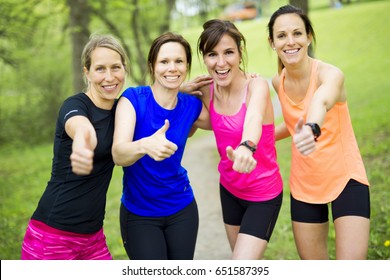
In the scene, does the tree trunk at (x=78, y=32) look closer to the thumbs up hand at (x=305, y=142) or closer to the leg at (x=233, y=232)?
the leg at (x=233, y=232)

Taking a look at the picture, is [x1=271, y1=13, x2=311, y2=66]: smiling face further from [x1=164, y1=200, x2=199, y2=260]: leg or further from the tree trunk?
the tree trunk

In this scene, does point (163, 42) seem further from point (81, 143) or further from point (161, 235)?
point (161, 235)

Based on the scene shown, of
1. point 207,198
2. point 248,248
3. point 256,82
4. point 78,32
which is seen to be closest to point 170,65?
point 256,82

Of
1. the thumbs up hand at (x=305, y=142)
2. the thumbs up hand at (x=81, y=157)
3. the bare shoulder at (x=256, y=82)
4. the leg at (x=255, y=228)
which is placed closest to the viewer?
the thumbs up hand at (x=81, y=157)

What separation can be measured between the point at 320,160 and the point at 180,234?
110 cm

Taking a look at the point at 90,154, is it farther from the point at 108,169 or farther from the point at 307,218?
the point at 307,218

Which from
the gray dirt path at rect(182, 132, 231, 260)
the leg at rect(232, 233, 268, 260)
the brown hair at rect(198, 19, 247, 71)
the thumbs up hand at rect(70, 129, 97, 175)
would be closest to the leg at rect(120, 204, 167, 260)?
the leg at rect(232, 233, 268, 260)

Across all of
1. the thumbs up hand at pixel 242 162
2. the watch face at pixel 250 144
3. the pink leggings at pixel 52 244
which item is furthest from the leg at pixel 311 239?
the pink leggings at pixel 52 244

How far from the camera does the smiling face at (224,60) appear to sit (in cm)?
326

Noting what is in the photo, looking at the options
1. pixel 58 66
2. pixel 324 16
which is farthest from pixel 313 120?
pixel 324 16

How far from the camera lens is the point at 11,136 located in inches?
582

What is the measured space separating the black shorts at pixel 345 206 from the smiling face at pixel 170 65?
1255 millimetres

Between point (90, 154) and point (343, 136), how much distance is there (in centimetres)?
179

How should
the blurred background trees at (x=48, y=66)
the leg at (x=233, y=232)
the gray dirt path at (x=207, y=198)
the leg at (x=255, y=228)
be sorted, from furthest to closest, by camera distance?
the blurred background trees at (x=48, y=66) < the gray dirt path at (x=207, y=198) < the leg at (x=233, y=232) < the leg at (x=255, y=228)
